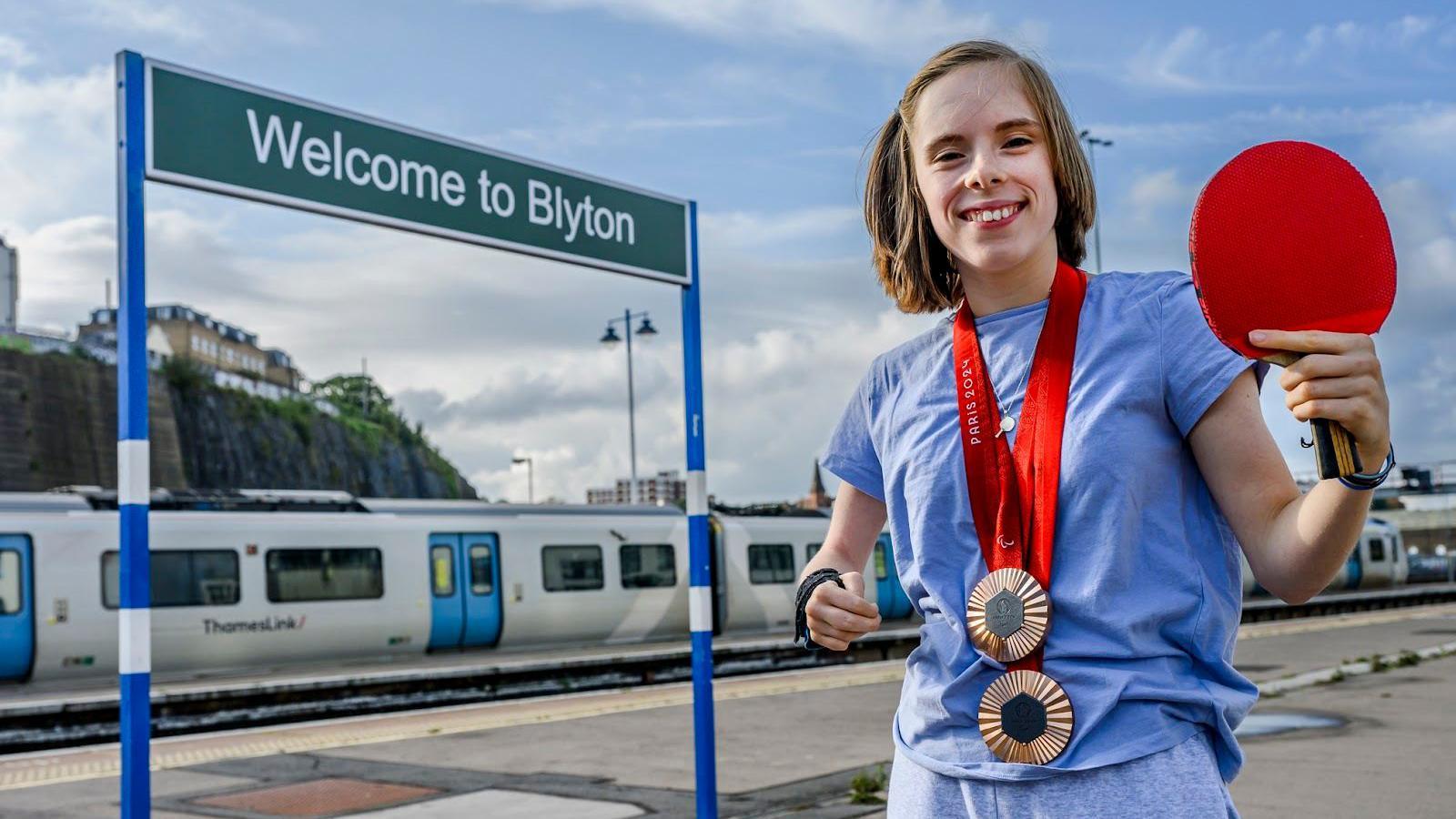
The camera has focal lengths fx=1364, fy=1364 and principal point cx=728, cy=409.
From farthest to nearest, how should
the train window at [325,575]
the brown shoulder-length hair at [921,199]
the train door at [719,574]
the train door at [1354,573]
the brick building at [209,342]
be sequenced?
the brick building at [209,342] < the train door at [1354,573] < the train door at [719,574] < the train window at [325,575] < the brown shoulder-length hair at [921,199]

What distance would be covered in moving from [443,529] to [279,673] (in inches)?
121

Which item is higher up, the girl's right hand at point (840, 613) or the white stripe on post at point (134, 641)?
the girl's right hand at point (840, 613)

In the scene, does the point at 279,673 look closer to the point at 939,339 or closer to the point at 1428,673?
the point at 1428,673

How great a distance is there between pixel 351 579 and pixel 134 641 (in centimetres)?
1475

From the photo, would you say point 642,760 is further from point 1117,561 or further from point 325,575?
point 325,575

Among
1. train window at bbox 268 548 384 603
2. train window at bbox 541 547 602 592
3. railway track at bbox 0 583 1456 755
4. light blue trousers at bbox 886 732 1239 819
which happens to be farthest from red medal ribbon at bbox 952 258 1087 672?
train window at bbox 541 547 602 592

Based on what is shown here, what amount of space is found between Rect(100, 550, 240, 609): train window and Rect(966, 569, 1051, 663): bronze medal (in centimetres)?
1673

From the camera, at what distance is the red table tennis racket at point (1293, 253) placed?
1.52 metres

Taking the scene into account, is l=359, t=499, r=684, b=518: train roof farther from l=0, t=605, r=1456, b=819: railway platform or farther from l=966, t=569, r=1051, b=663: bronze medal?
l=966, t=569, r=1051, b=663: bronze medal

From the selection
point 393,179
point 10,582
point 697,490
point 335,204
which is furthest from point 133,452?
point 10,582

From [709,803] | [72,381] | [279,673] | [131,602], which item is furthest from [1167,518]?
[72,381]

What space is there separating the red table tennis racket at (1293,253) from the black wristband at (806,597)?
0.68 metres

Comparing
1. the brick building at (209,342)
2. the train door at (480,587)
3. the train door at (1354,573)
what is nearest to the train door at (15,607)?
the train door at (480,587)

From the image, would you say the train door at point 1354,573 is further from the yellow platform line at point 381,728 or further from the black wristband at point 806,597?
the black wristband at point 806,597
